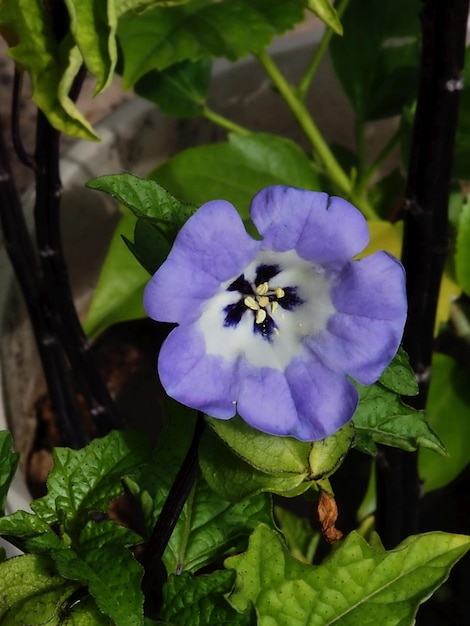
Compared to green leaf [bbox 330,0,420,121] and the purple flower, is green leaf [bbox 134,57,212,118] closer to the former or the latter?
green leaf [bbox 330,0,420,121]

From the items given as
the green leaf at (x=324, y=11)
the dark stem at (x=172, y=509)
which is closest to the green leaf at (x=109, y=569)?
the dark stem at (x=172, y=509)

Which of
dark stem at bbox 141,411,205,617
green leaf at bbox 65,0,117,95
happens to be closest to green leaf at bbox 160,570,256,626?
dark stem at bbox 141,411,205,617

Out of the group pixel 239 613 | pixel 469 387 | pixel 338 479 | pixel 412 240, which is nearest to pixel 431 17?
pixel 412 240

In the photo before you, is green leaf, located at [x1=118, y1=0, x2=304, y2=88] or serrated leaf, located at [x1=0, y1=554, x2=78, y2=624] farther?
green leaf, located at [x1=118, y1=0, x2=304, y2=88]

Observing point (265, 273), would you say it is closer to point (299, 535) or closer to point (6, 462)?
point (6, 462)

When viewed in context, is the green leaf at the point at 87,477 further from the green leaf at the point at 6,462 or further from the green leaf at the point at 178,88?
the green leaf at the point at 178,88

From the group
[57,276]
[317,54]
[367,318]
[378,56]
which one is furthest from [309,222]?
[378,56]

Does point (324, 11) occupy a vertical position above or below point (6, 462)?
above
